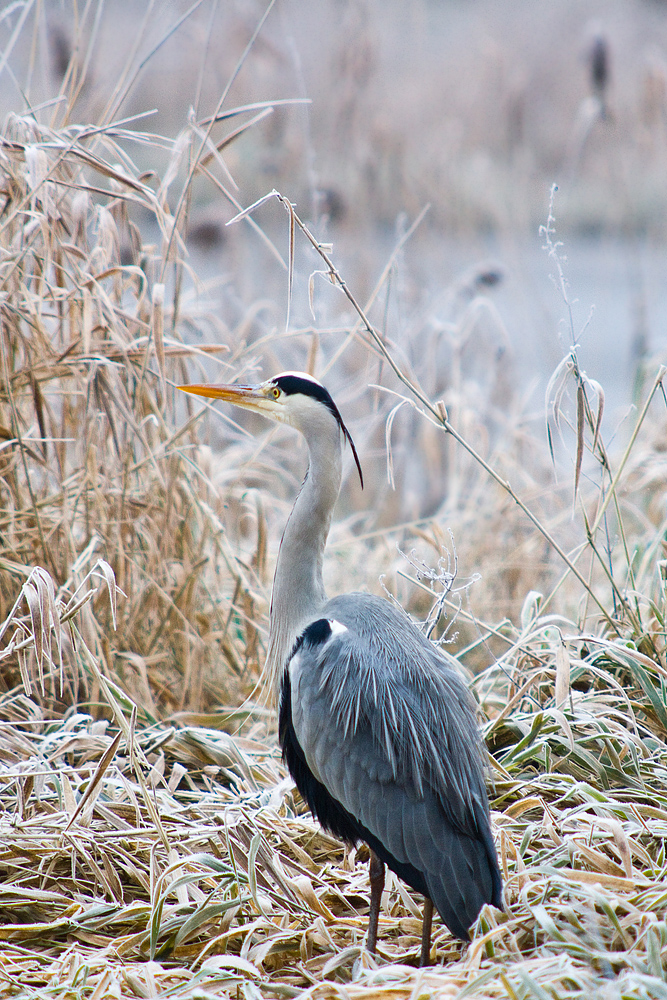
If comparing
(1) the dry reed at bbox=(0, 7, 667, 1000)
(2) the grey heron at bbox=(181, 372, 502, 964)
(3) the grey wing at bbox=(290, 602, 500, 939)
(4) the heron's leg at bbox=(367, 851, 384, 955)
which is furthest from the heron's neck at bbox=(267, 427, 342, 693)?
(4) the heron's leg at bbox=(367, 851, 384, 955)

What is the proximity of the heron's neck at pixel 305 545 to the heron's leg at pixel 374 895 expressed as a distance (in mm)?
533

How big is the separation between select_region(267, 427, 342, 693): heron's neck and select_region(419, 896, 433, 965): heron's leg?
26.6 inches

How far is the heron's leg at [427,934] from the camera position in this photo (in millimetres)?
2045

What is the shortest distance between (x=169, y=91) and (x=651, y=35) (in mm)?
5339

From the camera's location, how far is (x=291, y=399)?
242cm

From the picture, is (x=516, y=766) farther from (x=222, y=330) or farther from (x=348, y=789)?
(x=222, y=330)

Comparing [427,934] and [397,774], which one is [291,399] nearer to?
[397,774]

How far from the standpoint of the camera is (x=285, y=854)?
2.51 meters

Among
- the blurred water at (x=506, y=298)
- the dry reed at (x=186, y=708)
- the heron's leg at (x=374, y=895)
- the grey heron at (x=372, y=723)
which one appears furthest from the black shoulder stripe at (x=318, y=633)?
the blurred water at (x=506, y=298)

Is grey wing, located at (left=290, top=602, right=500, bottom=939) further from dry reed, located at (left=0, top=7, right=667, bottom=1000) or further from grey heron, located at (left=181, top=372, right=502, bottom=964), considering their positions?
dry reed, located at (left=0, top=7, right=667, bottom=1000)

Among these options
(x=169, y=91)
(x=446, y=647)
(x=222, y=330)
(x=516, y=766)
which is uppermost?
(x=169, y=91)

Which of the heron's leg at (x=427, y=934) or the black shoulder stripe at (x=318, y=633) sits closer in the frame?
the heron's leg at (x=427, y=934)

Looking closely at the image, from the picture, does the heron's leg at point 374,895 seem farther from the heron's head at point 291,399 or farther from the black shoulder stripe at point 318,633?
the heron's head at point 291,399

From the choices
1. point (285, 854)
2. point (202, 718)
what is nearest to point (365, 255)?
point (202, 718)
